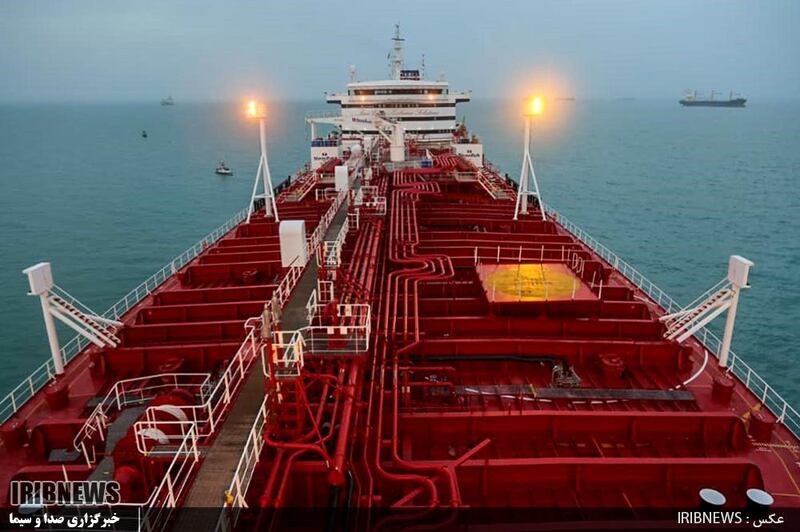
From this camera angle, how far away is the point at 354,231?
67.6 ft

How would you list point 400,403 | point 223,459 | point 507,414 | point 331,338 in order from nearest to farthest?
point 223,459, point 507,414, point 331,338, point 400,403

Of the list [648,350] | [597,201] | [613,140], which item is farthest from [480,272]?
[613,140]

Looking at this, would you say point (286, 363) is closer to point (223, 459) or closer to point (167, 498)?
point (223, 459)

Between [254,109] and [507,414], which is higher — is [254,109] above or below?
above

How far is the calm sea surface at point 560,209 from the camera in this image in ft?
90.8

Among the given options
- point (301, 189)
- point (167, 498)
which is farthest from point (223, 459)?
point (301, 189)

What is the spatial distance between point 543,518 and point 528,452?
1483 millimetres

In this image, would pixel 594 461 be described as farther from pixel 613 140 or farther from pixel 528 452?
pixel 613 140

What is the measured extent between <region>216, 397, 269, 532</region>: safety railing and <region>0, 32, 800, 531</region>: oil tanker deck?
32 mm

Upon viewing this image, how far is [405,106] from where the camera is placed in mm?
50938

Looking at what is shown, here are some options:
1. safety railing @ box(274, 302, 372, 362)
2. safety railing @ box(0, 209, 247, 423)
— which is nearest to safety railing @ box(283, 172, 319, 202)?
safety railing @ box(0, 209, 247, 423)

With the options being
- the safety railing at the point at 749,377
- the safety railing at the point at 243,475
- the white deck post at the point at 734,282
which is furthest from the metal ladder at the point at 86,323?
the white deck post at the point at 734,282

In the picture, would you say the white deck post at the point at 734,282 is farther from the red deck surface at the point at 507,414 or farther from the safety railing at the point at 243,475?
the safety railing at the point at 243,475

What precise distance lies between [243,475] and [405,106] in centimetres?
4775
